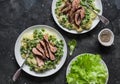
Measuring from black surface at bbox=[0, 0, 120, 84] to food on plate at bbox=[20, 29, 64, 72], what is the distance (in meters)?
0.08

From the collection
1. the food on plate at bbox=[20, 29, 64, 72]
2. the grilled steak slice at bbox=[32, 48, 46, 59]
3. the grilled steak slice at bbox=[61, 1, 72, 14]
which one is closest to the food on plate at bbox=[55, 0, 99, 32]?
the grilled steak slice at bbox=[61, 1, 72, 14]

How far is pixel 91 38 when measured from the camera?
5062 millimetres

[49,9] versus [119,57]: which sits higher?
[49,9]

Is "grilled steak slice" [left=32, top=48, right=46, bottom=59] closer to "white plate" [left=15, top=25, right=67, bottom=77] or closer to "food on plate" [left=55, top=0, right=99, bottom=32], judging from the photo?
"white plate" [left=15, top=25, right=67, bottom=77]

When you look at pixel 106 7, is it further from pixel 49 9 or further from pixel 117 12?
pixel 49 9

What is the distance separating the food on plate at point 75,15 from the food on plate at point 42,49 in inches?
5.4

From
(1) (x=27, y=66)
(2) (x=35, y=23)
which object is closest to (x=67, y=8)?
(2) (x=35, y=23)

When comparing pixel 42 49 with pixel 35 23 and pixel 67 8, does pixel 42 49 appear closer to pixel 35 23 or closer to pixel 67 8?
pixel 35 23

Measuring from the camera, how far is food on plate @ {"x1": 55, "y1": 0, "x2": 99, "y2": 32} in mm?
5016

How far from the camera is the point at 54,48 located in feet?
16.4

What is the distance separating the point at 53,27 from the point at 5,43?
36cm

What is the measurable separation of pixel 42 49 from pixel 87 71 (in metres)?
0.36

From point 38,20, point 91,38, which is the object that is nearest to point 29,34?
point 38,20

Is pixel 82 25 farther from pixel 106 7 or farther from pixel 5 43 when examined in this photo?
pixel 5 43
